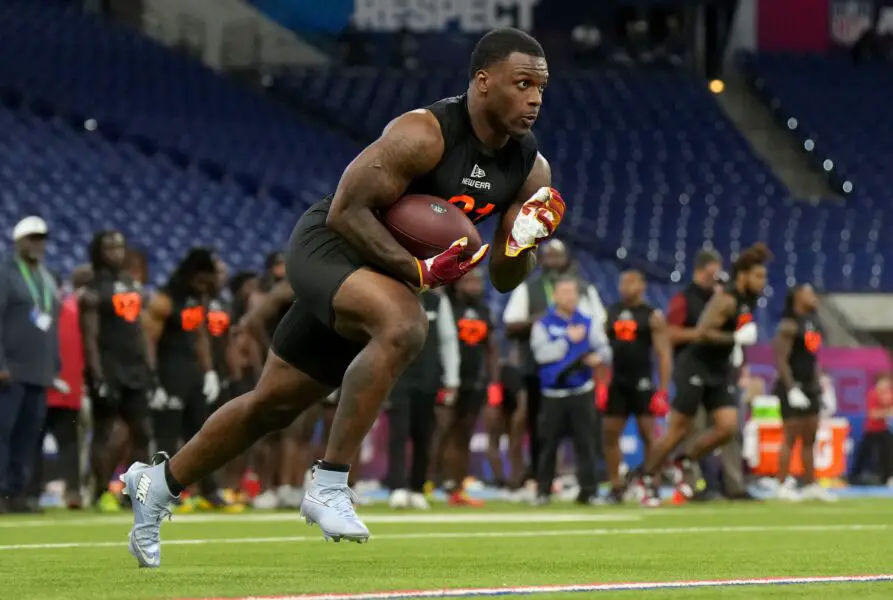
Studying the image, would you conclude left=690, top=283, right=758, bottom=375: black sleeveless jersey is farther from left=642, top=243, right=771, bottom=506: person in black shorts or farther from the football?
the football

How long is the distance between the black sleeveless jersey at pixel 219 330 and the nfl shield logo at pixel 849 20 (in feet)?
66.1

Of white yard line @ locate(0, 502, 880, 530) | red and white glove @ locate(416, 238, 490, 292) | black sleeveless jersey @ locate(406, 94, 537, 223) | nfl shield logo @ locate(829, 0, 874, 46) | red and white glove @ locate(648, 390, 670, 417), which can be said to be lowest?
white yard line @ locate(0, 502, 880, 530)

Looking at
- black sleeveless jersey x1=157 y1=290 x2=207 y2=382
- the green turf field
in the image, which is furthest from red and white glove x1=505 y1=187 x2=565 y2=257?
black sleeveless jersey x1=157 y1=290 x2=207 y2=382

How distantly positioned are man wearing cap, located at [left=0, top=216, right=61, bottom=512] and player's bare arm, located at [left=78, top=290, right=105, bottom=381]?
1.50 ft

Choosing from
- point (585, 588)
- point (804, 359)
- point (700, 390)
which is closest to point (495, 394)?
point (700, 390)

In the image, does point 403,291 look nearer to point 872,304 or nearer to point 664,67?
point 872,304

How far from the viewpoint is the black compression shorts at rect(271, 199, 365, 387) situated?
6621 mm

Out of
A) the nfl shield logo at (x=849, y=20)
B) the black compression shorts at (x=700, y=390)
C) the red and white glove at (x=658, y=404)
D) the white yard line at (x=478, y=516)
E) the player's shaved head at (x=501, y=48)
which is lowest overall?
the white yard line at (x=478, y=516)

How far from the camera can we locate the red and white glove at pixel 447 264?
6.52 metres

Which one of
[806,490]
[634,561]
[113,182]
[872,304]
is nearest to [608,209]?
Answer: [872,304]

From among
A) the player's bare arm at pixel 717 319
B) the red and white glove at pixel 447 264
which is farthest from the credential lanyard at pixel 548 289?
the red and white glove at pixel 447 264

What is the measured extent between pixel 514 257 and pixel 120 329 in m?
7.57

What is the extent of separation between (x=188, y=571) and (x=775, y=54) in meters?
26.4

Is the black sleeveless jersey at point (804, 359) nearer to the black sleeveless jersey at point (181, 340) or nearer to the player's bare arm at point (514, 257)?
the black sleeveless jersey at point (181, 340)
